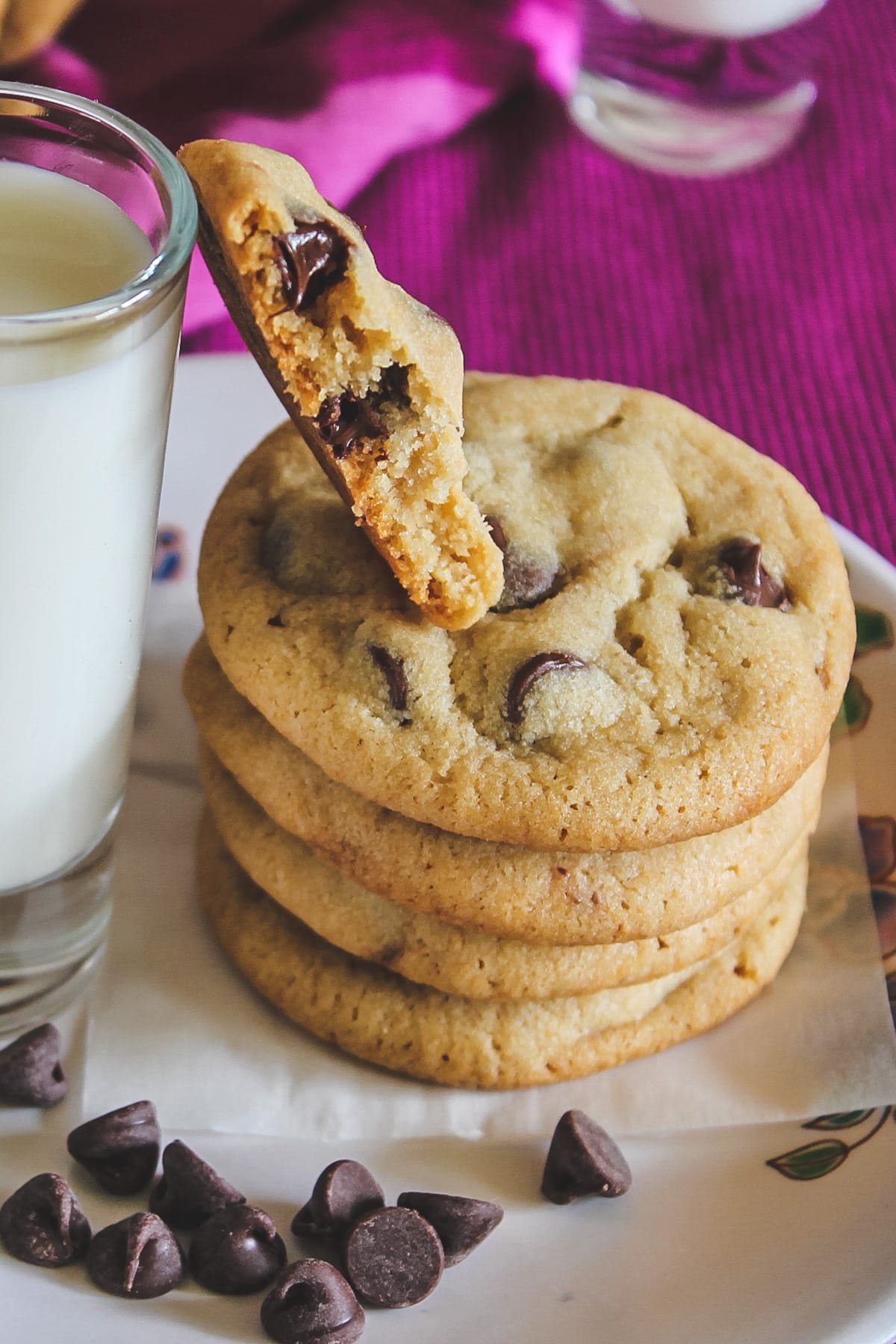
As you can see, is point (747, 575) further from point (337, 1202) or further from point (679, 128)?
point (679, 128)

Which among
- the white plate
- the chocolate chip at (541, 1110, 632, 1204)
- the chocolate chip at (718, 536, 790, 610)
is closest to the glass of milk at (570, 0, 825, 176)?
the chocolate chip at (718, 536, 790, 610)

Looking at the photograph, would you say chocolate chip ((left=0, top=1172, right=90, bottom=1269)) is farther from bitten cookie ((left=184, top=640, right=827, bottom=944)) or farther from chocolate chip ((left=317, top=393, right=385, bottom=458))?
chocolate chip ((left=317, top=393, right=385, bottom=458))

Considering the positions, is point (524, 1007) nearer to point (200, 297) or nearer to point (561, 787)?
point (561, 787)

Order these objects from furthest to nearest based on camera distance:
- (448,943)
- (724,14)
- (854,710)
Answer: (724,14), (854,710), (448,943)

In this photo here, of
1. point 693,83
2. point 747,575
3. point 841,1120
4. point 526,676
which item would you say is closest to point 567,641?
point 526,676

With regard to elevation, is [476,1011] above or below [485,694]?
below

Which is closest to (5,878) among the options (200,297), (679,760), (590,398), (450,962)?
(450,962)
